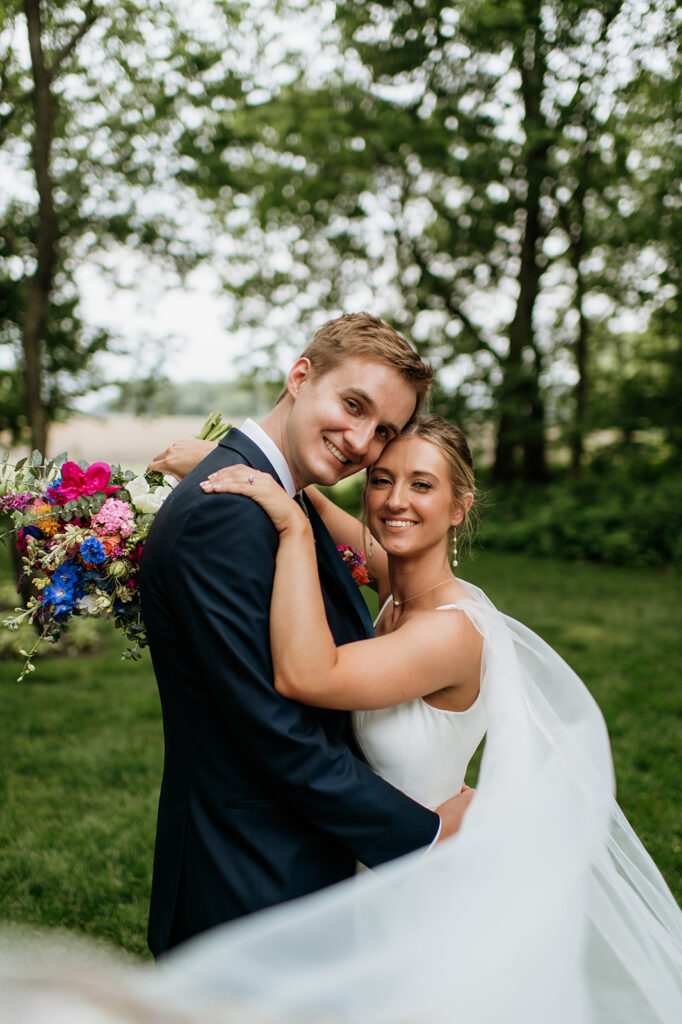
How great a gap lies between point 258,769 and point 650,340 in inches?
840

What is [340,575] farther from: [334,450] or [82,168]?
[82,168]

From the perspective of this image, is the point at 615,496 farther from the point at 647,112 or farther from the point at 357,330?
the point at 357,330

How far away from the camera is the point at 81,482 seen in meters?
2.76

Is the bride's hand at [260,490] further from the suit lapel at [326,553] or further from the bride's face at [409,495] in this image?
the bride's face at [409,495]

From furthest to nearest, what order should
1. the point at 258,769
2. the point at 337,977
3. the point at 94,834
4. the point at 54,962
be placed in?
1. the point at 94,834
2. the point at 258,769
3. the point at 337,977
4. the point at 54,962

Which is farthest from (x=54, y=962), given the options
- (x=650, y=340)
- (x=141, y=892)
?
(x=650, y=340)

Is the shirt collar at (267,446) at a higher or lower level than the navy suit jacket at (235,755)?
higher

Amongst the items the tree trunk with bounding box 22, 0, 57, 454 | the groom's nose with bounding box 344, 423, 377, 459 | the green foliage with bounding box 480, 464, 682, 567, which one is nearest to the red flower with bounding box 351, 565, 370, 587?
the groom's nose with bounding box 344, 423, 377, 459

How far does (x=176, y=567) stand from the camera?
1952 millimetres

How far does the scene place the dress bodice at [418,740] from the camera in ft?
7.89

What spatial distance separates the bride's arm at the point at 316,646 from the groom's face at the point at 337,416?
0.34 metres

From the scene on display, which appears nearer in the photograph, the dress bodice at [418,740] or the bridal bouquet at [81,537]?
the dress bodice at [418,740]

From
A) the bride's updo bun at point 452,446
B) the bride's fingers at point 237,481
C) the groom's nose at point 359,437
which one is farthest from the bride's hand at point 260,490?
the bride's updo bun at point 452,446

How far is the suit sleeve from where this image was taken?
6.23 feet
